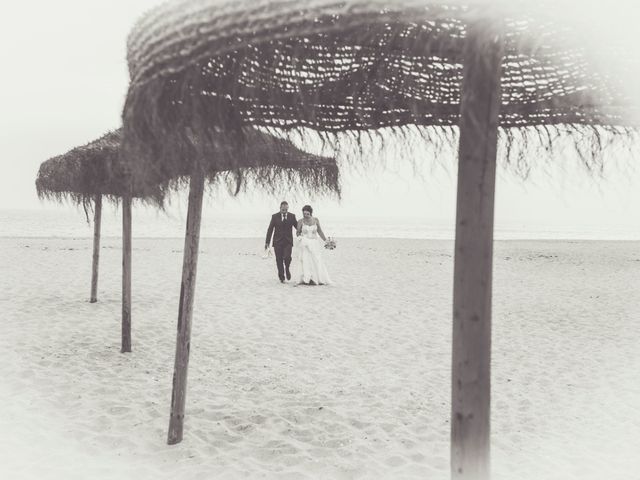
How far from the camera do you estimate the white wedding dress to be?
12039mm

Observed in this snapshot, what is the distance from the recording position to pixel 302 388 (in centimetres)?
528

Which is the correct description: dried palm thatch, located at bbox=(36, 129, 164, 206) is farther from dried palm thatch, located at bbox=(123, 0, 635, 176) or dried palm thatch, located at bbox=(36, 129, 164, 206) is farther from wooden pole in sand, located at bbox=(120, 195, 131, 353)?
dried palm thatch, located at bbox=(123, 0, 635, 176)

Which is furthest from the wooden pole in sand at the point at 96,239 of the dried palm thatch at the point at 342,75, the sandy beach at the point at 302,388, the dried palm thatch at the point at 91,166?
the dried palm thatch at the point at 342,75

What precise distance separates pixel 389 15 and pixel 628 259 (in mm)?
24853

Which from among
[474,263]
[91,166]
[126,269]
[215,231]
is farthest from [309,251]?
[215,231]

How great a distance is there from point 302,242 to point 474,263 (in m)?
10.5

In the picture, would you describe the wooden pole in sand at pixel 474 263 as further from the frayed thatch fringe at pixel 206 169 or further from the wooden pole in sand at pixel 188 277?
the wooden pole in sand at pixel 188 277

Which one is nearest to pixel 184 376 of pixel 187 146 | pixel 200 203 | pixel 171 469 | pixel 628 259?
pixel 171 469

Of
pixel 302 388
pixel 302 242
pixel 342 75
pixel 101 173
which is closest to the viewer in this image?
pixel 342 75

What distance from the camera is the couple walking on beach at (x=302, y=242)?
1204 centimetres

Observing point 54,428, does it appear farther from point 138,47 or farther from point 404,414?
point 138,47

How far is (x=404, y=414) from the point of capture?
4.65 m

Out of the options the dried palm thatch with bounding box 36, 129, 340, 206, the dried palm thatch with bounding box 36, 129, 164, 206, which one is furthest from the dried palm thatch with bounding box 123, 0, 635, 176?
the dried palm thatch with bounding box 36, 129, 164, 206

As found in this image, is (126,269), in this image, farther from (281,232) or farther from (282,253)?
(282,253)
